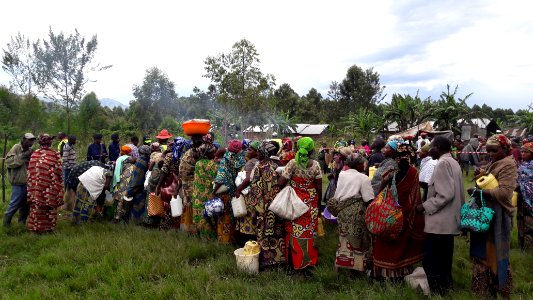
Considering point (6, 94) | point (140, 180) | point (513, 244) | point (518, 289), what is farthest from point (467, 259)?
point (6, 94)

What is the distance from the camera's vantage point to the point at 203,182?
226 inches

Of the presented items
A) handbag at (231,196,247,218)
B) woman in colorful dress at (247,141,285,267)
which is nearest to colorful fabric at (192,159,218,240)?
→ handbag at (231,196,247,218)

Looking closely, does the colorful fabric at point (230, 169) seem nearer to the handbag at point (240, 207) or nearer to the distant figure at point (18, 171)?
the handbag at point (240, 207)

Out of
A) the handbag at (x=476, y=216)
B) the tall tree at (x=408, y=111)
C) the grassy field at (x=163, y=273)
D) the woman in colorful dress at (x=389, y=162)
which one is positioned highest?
the tall tree at (x=408, y=111)

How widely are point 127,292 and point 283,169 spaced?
234cm

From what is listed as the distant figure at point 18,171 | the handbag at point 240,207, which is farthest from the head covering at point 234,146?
the distant figure at point 18,171

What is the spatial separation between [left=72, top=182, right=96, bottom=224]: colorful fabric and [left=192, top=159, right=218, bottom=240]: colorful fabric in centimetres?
243

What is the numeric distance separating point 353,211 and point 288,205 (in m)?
0.77

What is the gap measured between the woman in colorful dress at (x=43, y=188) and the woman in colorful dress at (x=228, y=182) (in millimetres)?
3072

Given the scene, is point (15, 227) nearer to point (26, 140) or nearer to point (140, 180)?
point (26, 140)

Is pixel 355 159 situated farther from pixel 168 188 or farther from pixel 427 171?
pixel 168 188

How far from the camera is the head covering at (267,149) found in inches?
191

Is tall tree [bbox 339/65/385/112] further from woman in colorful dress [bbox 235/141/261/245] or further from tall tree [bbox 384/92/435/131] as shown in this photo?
woman in colorful dress [bbox 235/141/261/245]

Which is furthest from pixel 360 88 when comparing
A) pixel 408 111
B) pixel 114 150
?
pixel 114 150
